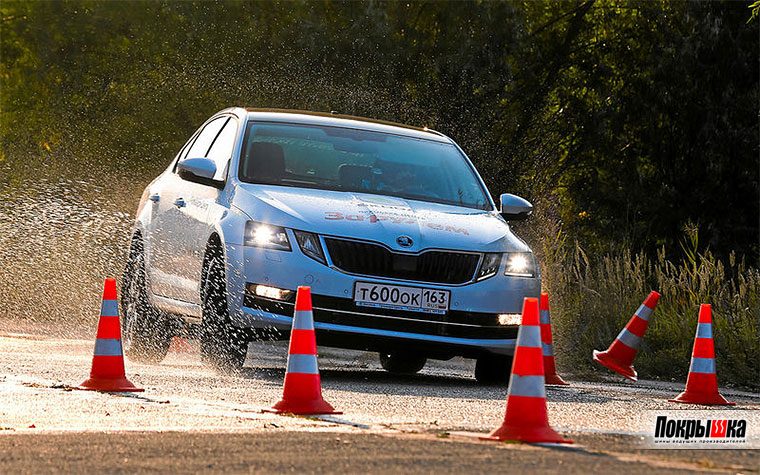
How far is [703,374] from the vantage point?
8.64 m

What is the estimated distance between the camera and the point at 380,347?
9016 millimetres

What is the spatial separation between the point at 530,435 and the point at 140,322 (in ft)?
18.5

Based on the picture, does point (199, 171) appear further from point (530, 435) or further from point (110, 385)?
point (530, 435)

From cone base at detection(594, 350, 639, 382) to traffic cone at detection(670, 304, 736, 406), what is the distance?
1614 millimetres

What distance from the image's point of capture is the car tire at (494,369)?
9602mm

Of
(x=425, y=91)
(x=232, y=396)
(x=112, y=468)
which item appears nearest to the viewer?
(x=112, y=468)

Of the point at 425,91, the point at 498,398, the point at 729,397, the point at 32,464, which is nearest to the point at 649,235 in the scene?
the point at 425,91

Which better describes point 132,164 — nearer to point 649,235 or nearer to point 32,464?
point 649,235

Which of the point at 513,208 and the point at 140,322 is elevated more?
the point at 513,208

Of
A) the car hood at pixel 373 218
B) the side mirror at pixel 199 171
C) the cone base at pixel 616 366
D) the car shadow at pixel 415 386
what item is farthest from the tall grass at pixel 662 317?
the side mirror at pixel 199 171

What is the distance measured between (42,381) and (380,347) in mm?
2062

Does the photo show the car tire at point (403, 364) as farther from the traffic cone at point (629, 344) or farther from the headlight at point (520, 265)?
the headlight at point (520, 265)

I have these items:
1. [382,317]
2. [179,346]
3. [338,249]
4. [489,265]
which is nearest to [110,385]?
[338,249]

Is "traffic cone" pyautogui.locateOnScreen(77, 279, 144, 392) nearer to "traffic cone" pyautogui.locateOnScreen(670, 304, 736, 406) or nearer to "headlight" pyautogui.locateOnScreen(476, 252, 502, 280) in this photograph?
"headlight" pyautogui.locateOnScreen(476, 252, 502, 280)
